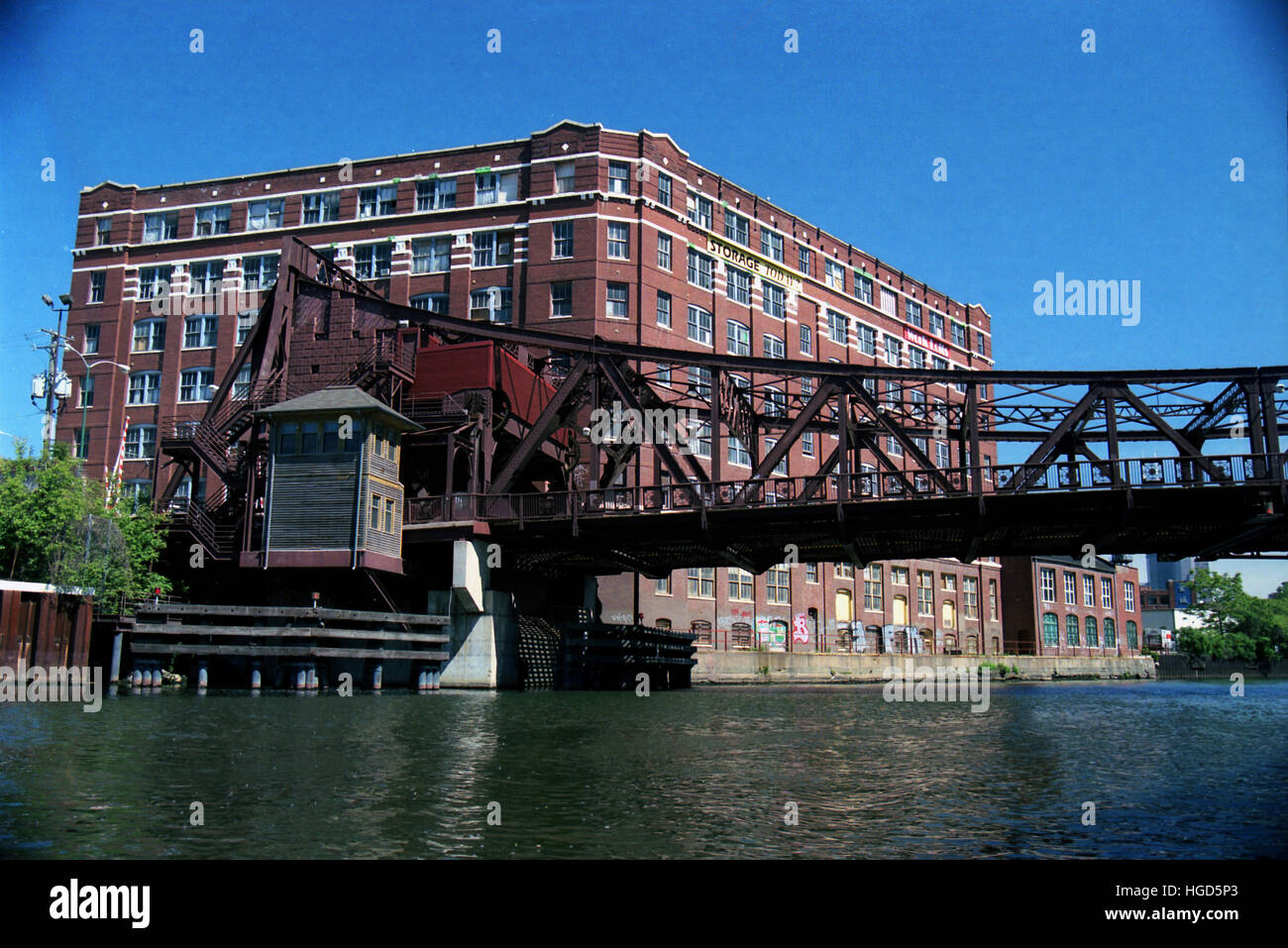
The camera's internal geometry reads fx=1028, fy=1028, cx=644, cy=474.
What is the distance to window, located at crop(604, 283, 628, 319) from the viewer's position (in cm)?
6147

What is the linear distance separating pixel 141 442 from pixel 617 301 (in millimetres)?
34100

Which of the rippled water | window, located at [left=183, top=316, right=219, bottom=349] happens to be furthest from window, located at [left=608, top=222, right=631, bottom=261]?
the rippled water

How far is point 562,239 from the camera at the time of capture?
62.5 metres

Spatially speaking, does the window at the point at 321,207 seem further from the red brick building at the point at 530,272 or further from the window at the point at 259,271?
the window at the point at 259,271

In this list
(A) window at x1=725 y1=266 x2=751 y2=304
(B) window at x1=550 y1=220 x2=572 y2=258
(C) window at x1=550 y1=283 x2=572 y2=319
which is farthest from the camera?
(A) window at x1=725 y1=266 x2=751 y2=304

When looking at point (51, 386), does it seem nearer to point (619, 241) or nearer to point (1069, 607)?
point (619, 241)

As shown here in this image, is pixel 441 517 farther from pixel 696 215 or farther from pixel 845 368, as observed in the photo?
pixel 696 215

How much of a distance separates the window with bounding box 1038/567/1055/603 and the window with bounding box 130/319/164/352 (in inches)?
3070

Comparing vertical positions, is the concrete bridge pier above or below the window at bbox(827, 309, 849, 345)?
below

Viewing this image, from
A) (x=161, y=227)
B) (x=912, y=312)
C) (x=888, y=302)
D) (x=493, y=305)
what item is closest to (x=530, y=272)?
(x=493, y=305)

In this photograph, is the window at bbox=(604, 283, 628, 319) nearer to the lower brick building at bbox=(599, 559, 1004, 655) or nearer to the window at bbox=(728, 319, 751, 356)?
the window at bbox=(728, 319, 751, 356)

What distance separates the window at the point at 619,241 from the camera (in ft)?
204
